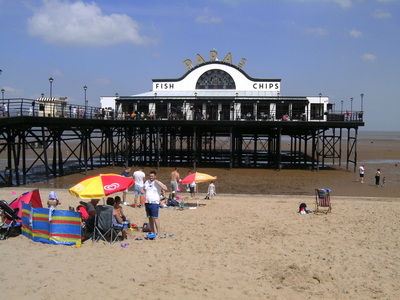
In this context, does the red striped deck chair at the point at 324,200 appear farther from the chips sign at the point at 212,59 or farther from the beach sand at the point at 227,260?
the chips sign at the point at 212,59

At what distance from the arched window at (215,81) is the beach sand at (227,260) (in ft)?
73.5

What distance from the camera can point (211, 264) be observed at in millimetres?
7449

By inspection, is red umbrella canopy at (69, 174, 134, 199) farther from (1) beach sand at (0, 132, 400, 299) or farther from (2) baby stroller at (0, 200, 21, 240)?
(2) baby stroller at (0, 200, 21, 240)

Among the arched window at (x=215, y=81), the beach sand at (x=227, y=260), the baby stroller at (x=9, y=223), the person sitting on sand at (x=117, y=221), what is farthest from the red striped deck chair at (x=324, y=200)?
the arched window at (x=215, y=81)

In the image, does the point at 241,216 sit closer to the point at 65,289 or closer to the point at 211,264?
the point at 211,264

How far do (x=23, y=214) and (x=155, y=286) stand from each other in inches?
170

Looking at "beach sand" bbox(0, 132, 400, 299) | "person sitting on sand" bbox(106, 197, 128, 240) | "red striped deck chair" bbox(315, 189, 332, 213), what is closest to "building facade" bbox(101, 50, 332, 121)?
"red striped deck chair" bbox(315, 189, 332, 213)

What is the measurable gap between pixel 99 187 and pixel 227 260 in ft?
10.7

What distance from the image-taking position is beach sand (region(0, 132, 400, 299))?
6316mm

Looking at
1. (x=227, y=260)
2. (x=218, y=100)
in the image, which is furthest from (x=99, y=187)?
(x=218, y=100)

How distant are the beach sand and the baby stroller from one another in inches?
10.3

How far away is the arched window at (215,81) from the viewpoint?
33656 mm

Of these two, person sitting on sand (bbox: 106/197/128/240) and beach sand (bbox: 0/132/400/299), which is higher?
person sitting on sand (bbox: 106/197/128/240)

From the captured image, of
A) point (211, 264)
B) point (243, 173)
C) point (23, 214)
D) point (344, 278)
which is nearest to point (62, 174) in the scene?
point (243, 173)
